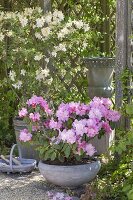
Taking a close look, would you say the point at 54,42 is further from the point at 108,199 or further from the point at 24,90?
the point at 108,199

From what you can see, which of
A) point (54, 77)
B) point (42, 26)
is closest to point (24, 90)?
point (54, 77)

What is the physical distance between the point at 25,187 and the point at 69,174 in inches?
23.7

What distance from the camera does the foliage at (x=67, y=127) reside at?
3.78m

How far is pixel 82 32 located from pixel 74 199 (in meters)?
2.19

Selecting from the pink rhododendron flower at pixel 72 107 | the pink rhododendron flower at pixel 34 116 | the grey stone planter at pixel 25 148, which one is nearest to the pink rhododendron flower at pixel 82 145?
the pink rhododendron flower at pixel 72 107

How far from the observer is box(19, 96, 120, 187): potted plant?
3.79 m

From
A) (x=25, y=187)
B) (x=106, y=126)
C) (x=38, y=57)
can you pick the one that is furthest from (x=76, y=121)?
(x=38, y=57)

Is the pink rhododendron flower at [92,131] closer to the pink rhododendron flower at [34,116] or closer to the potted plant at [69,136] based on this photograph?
the potted plant at [69,136]

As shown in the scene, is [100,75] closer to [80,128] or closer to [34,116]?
[34,116]

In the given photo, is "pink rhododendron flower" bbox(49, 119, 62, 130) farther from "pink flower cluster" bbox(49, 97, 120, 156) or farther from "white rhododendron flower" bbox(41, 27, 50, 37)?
"white rhododendron flower" bbox(41, 27, 50, 37)

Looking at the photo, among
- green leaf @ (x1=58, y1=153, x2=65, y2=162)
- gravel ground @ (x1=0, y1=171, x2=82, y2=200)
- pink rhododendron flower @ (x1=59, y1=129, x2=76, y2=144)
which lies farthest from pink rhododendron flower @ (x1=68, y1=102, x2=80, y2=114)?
gravel ground @ (x1=0, y1=171, x2=82, y2=200)

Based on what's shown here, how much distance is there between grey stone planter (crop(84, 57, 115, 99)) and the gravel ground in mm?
1326

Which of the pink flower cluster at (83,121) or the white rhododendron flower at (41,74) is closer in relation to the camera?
the pink flower cluster at (83,121)

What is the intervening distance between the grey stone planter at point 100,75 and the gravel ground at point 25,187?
4.35 feet
